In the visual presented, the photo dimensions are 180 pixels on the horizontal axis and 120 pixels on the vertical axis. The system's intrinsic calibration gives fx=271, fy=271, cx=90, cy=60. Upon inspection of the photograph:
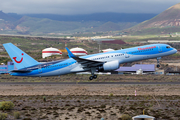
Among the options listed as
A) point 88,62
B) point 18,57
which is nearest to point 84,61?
point 88,62

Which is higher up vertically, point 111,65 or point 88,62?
point 88,62

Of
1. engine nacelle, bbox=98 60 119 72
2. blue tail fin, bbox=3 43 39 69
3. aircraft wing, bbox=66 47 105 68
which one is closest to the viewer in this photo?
aircraft wing, bbox=66 47 105 68

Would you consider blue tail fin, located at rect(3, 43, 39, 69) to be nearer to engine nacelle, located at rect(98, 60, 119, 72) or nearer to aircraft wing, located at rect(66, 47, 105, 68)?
aircraft wing, located at rect(66, 47, 105, 68)

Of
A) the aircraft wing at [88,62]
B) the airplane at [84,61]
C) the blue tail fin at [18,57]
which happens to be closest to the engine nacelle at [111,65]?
the airplane at [84,61]

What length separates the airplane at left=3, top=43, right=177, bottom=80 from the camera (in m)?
48.8

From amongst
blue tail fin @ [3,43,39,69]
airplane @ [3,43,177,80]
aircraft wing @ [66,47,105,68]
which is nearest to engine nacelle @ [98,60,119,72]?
airplane @ [3,43,177,80]

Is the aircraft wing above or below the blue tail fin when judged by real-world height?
below

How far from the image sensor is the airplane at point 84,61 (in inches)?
1919

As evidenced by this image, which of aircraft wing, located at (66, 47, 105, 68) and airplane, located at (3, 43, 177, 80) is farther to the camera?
airplane, located at (3, 43, 177, 80)

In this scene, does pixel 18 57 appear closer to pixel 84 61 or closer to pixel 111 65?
pixel 84 61

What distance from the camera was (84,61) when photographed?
48531 millimetres

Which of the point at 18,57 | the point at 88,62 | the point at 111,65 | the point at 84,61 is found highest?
the point at 18,57

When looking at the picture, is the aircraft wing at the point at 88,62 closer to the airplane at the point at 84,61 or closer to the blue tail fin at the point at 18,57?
the airplane at the point at 84,61

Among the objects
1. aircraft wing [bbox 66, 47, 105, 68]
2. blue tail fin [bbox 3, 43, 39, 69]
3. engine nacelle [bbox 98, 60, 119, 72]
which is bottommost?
engine nacelle [bbox 98, 60, 119, 72]
